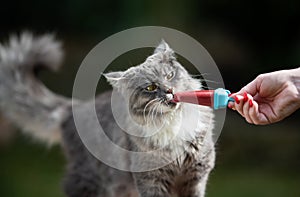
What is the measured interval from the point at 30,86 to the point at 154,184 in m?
1.37

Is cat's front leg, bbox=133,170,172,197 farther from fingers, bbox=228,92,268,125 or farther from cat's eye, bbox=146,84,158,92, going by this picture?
fingers, bbox=228,92,268,125

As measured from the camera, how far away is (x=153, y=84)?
7.61 ft

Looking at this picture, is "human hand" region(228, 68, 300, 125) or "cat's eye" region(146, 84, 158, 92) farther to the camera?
"cat's eye" region(146, 84, 158, 92)

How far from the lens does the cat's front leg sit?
2.52 meters

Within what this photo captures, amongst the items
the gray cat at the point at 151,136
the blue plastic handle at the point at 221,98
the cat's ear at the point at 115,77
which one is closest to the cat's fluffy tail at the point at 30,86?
the gray cat at the point at 151,136

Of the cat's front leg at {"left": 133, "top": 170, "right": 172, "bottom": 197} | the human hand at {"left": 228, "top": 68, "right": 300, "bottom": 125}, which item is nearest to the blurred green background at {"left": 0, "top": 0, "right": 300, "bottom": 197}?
the cat's front leg at {"left": 133, "top": 170, "right": 172, "bottom": 197}

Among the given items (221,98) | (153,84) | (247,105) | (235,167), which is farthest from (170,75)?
(235,167)

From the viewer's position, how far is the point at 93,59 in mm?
2781

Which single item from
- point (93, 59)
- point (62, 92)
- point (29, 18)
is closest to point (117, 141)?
point (93, 59)

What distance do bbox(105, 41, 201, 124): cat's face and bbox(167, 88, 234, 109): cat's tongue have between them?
0.05 m

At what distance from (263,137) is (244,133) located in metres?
0.17

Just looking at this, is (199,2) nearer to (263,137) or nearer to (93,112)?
(263,137)

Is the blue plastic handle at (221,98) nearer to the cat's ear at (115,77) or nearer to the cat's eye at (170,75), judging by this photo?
the cat's eye at (170,75)

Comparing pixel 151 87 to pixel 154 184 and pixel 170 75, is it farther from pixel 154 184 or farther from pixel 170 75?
pixel 154 184
